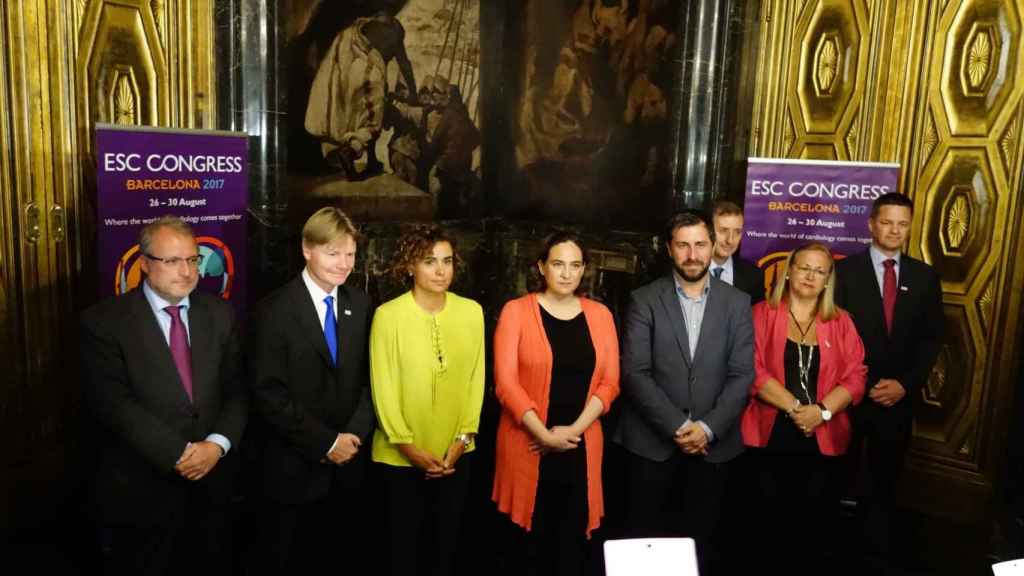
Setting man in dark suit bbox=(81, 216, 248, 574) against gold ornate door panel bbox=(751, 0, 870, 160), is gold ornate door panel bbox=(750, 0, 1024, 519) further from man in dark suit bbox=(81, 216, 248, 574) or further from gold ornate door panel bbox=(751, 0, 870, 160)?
man in dark suit bbox=(81, 216, 248, 574)

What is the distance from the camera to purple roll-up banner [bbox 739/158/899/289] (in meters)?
5.07

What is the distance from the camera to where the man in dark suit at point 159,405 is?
2.93m

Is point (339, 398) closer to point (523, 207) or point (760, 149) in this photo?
point (760, 149)

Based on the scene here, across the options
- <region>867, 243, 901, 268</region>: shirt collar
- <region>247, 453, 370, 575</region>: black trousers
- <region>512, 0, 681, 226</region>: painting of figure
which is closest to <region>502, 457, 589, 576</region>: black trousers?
<region>247, 453, 370, 575</region>: black trousers

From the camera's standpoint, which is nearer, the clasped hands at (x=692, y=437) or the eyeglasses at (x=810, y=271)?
the clasped hands at (x=692, y=437)

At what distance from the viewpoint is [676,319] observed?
3.61m

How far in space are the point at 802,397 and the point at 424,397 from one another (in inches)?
63.8

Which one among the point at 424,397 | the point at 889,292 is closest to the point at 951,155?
the point at 889,292

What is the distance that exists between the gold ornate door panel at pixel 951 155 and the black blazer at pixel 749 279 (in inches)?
52.5

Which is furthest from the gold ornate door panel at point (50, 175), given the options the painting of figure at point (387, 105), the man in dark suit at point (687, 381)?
the man in dark suit at point (687, 381)

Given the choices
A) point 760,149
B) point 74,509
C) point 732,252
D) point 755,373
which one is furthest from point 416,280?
point 760,149

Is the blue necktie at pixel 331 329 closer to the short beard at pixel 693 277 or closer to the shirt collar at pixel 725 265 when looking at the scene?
the short beard at pixel 693 277

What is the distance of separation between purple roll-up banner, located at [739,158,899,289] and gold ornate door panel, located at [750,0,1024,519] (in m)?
0.39

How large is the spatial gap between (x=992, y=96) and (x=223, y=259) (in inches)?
174
